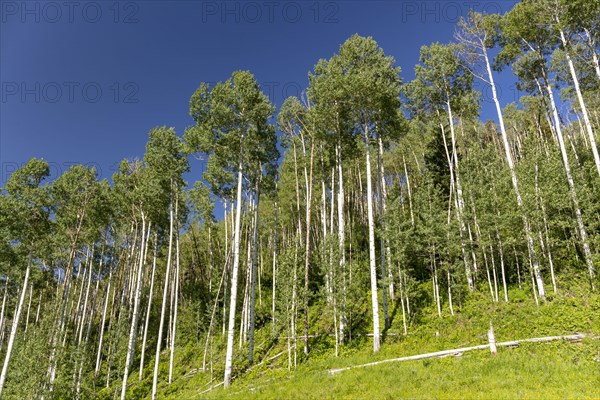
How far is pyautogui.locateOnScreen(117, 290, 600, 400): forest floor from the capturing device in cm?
918

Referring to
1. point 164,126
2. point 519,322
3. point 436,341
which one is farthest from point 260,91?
point 519,322

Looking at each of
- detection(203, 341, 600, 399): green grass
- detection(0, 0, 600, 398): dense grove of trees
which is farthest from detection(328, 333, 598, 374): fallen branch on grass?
detection(0, 0, 600, 398): dense grove of trees

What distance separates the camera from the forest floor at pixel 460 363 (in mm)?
9180

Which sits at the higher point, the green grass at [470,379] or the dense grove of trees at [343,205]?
the dense grove of trees at [343,205]

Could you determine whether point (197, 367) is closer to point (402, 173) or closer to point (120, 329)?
point (120, 329)

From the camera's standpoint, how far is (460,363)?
11.3 metres

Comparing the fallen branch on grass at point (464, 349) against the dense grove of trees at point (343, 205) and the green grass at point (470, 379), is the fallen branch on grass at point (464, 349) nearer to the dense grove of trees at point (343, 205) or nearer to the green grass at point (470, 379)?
the green grass at point (470, 379)

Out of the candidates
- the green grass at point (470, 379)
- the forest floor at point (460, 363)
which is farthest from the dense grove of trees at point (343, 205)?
the green grass at point (470, 379)

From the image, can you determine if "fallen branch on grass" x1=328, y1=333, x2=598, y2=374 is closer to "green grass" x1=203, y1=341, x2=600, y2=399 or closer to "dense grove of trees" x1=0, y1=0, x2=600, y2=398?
"green grass" x1=203, y1=341, x2=600, y2=399

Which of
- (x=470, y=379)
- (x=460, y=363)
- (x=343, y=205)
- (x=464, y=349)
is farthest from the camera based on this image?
(x=343, y=205)

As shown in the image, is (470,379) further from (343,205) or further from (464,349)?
(343,205)

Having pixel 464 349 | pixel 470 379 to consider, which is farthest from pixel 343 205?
pixel 470 379

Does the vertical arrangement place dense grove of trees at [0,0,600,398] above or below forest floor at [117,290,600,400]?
above

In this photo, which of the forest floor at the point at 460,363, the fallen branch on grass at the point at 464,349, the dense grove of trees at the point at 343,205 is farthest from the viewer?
the dense grove of trees at the point at 343,205
